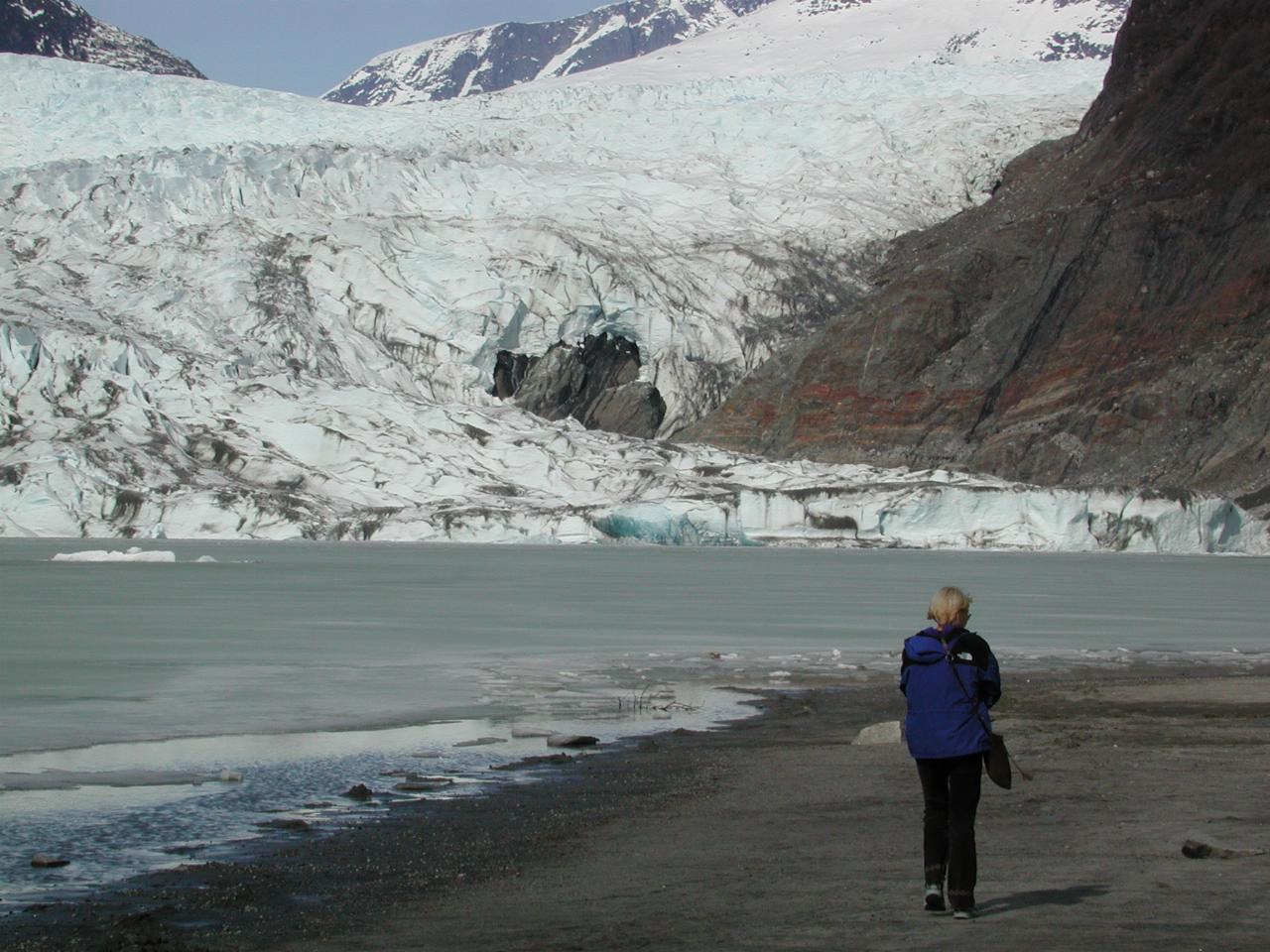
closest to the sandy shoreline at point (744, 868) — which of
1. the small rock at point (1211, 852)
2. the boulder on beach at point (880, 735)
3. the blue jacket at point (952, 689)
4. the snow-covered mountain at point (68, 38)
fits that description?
the small rock at point (1211, 852)

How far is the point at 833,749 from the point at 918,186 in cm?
5199

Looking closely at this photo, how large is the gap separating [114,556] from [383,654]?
17860 mm

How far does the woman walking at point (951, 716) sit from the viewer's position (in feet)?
15.2

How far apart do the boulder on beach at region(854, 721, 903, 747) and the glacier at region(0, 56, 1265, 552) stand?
28.7 metres

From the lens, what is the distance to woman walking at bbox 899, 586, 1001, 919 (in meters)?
4.63

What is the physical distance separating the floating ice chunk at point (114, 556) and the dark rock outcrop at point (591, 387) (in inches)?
823

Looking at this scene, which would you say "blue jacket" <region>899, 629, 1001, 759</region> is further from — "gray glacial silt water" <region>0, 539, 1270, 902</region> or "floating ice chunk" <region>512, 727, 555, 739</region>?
"floating ice chunk" <region>512, 727, 555, 739</region>

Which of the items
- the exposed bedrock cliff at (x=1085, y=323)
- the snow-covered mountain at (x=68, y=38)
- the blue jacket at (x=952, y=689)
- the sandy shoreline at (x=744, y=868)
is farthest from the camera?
the snow-covered mountain at (x=68, y=38)

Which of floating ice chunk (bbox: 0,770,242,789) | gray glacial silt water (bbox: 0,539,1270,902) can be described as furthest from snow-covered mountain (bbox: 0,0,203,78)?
floating ice chunk (bbox: 0,770,242,789)

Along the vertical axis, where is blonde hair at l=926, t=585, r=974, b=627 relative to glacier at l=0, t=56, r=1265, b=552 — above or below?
below

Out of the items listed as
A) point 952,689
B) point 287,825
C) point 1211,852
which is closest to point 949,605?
point 952,689

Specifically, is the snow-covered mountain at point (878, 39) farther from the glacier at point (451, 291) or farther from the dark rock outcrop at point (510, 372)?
the dark rock outcrop at point (510, 372)

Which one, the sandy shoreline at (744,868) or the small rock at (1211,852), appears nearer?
the sandy shoreline at (744,868)

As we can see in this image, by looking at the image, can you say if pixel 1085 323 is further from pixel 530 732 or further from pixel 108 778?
pixel 108 778
